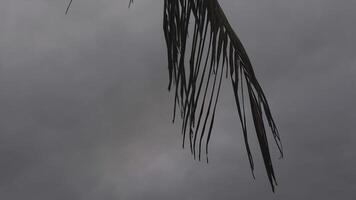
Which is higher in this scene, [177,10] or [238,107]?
[177,10]

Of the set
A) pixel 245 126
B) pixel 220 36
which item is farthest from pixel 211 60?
pixel 245 126

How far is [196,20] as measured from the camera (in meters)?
3.35

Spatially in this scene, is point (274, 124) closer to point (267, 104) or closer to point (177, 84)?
point (267, 104)

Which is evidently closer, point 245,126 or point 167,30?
point 245,126

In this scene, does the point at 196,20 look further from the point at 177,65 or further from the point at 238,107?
the point at 238,107

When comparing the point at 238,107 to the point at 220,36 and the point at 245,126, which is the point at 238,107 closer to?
the point at 245,126

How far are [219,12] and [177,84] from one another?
12.9 inches

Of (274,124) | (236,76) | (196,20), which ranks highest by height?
(196,20)

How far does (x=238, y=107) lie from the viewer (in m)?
3.12

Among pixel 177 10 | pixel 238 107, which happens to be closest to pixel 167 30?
pixel 177 10

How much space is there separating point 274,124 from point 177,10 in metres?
0.61

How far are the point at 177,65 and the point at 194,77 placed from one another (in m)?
0.16

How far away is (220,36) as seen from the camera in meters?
3.36

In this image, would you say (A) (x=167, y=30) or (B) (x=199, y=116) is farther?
(A) (x=167, y=30)
